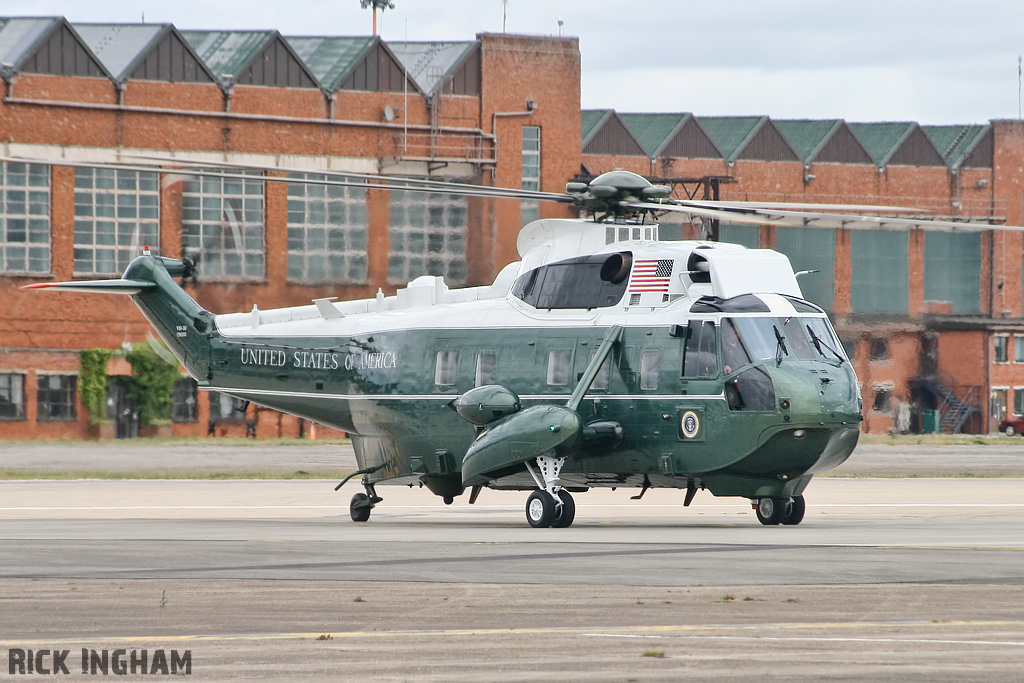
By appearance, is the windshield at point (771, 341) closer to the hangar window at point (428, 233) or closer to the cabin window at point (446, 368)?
the cabin window at point (446, 368)

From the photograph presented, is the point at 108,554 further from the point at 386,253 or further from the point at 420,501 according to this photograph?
the point at 386,253

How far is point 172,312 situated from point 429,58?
1486 inches

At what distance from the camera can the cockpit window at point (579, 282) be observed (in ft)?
72.9

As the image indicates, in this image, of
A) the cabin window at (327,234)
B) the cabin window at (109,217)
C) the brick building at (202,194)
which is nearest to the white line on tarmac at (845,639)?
the brick building at (202,194)

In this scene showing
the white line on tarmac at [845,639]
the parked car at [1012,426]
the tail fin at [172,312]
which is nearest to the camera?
the white line on tarmac at [845,639]

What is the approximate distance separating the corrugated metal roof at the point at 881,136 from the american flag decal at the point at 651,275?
5578 cm

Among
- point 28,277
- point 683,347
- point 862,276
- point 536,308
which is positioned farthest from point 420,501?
point 862,276

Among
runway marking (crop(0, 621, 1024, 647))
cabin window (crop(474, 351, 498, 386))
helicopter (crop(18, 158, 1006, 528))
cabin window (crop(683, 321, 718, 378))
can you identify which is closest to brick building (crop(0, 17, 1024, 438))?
helicopter (crop(18, 158, 1006, 528))

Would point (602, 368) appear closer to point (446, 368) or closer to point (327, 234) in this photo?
point (446, 368)

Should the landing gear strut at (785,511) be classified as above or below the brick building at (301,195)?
below

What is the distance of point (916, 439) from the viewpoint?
1951 inches

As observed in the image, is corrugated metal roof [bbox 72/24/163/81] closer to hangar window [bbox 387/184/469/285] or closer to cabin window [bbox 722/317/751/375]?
hangar window [bbox 387/184/469/285]

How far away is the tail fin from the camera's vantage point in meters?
26.5

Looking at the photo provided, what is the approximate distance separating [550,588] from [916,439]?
127ft
